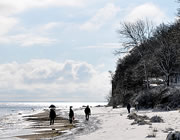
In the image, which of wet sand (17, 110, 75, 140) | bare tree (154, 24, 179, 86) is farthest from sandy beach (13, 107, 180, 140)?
bare tree (154, 24, 179, 86)

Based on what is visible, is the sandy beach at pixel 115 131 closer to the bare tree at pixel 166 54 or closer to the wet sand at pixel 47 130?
the wet sand at pixel 47 130

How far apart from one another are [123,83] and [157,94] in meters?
33.8

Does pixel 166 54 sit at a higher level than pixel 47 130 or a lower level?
higher

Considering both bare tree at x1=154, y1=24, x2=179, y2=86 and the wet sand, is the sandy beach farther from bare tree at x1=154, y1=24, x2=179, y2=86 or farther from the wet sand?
bare tree at x1=154, y1=24, x2=179, y2=86

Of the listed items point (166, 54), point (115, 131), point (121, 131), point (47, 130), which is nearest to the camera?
point (121, 131)

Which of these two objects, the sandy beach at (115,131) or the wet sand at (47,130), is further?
the wet sand at (47,130)

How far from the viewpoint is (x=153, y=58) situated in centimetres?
5706

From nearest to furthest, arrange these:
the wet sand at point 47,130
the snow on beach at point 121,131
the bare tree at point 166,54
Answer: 1. the snow on beach at point 121,131
2. the wet sand at point 47,130
3. the bare tree at point 166,54

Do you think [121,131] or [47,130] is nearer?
[121,131]

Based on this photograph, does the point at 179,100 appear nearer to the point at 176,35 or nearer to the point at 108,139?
the point at 176,35

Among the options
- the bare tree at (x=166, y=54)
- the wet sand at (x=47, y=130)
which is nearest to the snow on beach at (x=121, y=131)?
A: the wet sand at (x=47, y=130)

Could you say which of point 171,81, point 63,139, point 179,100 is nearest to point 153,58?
point 171,81

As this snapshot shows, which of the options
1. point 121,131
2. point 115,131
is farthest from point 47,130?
point 121,131

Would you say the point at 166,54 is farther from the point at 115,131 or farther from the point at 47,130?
the point at 115,131
